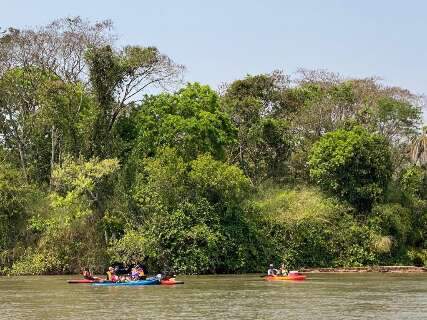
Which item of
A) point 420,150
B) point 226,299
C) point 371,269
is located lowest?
point 226,299

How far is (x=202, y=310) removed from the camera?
24.6 m

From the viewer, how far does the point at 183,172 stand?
43938 mm

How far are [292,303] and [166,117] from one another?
73.4 feet

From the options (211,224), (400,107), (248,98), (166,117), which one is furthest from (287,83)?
(211,224)

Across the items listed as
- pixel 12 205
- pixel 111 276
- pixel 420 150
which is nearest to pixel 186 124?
pixel 12 205

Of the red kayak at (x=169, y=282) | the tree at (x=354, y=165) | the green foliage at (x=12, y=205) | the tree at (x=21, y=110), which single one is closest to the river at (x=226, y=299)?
the red kayak at (x=169, y=282)

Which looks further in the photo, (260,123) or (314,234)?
(260,123)

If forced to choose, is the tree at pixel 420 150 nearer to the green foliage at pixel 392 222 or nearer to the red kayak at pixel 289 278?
the green foliage at pixel 392 222

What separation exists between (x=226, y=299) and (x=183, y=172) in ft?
54.1

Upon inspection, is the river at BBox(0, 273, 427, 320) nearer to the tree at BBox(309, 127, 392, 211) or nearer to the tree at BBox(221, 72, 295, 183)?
the tree at BBox(309, 127, 392, 211)

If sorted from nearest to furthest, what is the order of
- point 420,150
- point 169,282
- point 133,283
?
point 169,282 → point 133,283 → point 420,150

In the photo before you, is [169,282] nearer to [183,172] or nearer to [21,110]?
[183,172]

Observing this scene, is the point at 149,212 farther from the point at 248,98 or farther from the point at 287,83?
the point at 287,83

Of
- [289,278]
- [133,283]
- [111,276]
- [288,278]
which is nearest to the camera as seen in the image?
[133,283]
